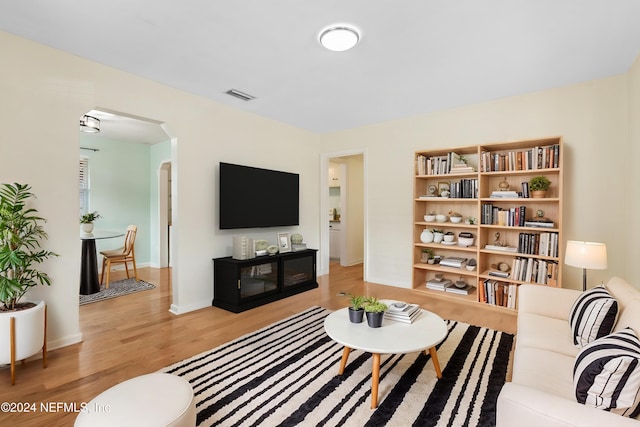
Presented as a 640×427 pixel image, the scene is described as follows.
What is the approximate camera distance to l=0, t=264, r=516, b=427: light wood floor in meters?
2.00

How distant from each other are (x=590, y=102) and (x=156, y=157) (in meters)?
6.76

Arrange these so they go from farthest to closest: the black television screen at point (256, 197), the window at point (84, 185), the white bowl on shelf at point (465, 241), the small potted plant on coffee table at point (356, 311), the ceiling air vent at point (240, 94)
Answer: the window at point (84, 185)
the white bowl on shelf at point (465, 241)
the black television screen at point (256, 197)
the ceiling air vent at point (240, 94)
the small potted plant on coffee table at point (356, 311)

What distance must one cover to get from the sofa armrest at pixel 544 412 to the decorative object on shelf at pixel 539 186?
114 inches

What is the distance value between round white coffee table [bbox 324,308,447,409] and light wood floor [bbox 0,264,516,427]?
4.01 ft

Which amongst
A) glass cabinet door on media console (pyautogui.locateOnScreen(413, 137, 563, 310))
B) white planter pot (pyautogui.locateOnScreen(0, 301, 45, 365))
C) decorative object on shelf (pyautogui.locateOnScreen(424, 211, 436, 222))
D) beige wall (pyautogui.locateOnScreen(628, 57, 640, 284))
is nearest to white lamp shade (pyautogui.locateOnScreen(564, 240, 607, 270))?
beige wall (pyautogui.locateOnScreen(628, 57, 640, 284))

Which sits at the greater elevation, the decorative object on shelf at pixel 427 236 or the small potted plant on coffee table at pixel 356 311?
the decorative object on shelf at pixel 427 236

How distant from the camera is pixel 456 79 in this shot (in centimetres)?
314

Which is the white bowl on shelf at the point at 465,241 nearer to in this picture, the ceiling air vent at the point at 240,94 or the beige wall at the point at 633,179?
the beige wall at the point at 633,179

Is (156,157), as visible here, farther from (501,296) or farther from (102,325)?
(501,296)

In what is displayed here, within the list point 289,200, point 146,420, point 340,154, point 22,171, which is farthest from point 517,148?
point 22,171

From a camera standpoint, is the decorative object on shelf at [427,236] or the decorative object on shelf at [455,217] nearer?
the decorative object on shelf at [455,217]

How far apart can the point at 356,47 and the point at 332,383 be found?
259 centimetres

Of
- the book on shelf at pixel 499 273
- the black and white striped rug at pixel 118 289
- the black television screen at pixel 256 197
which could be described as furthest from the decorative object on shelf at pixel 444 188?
the black and white striped rug at pixel 118 289

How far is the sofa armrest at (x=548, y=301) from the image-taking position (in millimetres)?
2350
